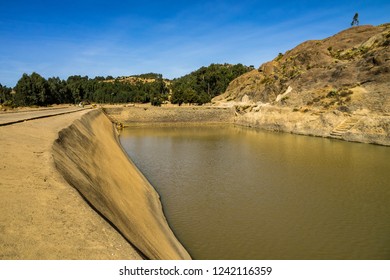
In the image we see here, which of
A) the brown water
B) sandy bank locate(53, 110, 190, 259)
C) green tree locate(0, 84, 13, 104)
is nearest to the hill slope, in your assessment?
the brown water

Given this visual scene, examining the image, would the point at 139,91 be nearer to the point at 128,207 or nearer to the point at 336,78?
the point at 336,78

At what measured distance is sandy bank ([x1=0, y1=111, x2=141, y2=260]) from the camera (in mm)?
4535

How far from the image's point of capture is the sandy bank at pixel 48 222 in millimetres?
4535

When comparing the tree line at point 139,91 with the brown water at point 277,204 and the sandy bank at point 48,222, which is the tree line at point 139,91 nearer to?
the brown water at point 277,204

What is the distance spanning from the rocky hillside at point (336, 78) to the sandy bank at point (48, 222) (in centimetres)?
3869

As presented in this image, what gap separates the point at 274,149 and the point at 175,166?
1351 centimetres

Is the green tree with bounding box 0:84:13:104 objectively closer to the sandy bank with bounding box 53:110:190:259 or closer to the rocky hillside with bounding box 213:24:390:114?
the rocky hillside with bounding box 213:24:390:114

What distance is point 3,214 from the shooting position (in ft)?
17.1

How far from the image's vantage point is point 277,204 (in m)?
14.1

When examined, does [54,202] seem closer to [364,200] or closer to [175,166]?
[364,200]

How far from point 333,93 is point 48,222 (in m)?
48.1

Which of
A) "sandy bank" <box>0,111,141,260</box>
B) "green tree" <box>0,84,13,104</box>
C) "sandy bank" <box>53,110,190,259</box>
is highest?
"green tree" <box>0,84,13,104</box>

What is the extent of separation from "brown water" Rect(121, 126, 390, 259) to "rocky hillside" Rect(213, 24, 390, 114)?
15873 mm
